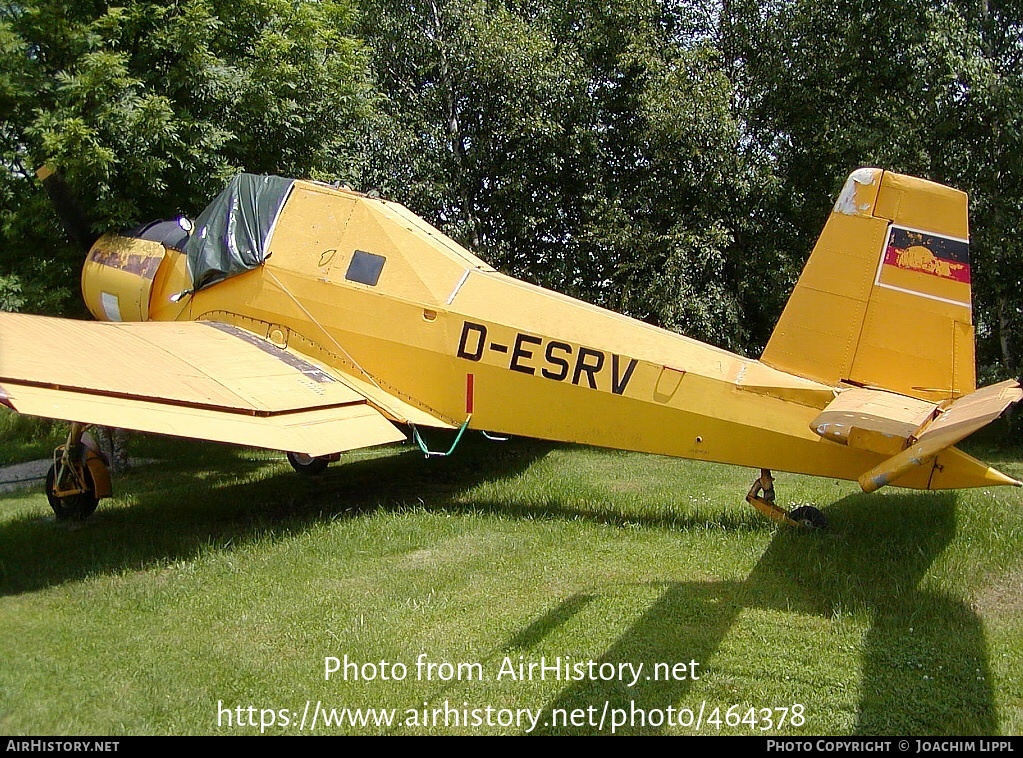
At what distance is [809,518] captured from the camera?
19.4 feet

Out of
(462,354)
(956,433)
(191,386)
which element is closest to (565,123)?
(462,354)

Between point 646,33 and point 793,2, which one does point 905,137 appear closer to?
point 793,2

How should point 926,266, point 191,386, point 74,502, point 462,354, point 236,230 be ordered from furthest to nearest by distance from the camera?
point 236,230
point 462,354
point 74,502
point 191,386
point 926,266

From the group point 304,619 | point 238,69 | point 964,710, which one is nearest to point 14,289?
point 238,69

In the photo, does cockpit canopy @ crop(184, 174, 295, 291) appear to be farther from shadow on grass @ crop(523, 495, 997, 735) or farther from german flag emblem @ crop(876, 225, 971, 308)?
german flag emblem @ crop(876, 225, 971, 308)

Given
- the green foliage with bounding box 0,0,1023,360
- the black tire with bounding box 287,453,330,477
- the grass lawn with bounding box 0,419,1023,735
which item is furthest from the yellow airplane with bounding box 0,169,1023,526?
the black tire with bounding box 287,453,330,477

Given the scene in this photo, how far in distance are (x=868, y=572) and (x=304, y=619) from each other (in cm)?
349

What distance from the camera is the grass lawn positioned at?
3.67 metres

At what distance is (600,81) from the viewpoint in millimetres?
11930

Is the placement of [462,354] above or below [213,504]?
above

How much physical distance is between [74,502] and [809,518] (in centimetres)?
573

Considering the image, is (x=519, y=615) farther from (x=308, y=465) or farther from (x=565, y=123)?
(x=565, y=123)

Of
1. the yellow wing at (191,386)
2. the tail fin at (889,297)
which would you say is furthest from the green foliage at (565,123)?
the tail fin at (889,297)

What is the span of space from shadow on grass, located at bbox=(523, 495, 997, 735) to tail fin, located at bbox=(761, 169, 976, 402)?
114 centimetres
